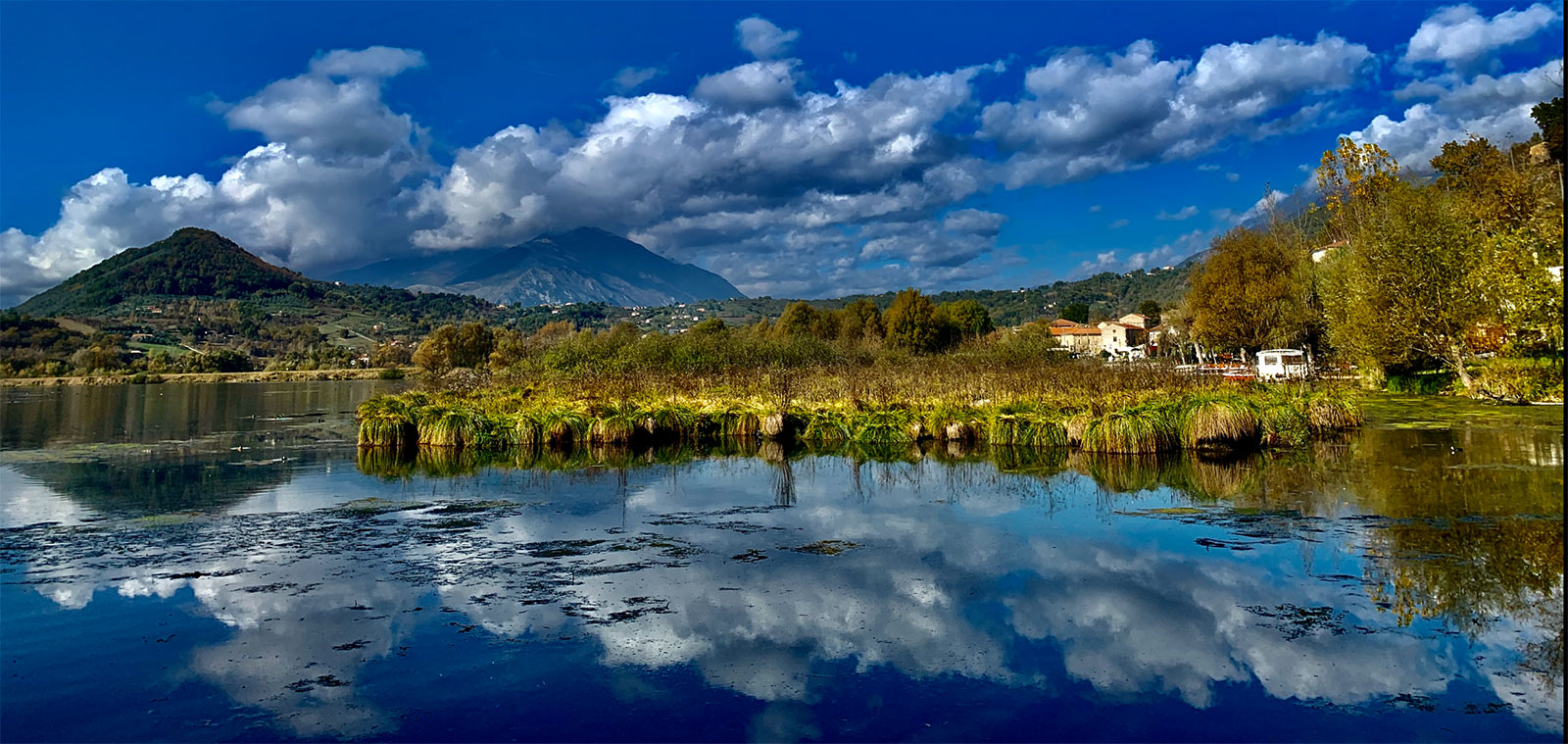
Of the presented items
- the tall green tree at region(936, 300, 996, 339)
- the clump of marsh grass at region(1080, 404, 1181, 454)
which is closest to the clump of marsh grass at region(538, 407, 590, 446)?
the clump of marsh grass at region(1080, 404, 1181, 454)

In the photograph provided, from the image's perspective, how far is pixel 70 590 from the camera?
7836 millimetres

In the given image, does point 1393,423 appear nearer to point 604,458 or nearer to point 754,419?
point 754,419

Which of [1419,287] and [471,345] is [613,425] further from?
[471,345]

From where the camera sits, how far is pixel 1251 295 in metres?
41.0

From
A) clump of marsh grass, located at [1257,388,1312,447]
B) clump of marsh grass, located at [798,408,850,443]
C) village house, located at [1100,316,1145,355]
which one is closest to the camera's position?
clump of marsh grass, located at [1257,388,1312,447]

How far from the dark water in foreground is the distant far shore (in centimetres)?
7190

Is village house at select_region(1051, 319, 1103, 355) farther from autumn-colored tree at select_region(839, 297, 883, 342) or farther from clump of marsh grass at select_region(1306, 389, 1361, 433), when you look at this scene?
clump of marsh grass at select_region(1306, 389, 1361, 433)

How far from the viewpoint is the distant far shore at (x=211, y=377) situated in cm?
7350

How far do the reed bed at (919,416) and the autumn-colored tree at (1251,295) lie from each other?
20377 mm

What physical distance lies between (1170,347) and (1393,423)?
37618 mm

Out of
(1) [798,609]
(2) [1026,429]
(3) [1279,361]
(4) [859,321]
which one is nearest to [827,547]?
(1) [798,609]

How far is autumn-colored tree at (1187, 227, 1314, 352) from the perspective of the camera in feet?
133

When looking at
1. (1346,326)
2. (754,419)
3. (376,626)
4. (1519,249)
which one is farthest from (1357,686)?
(1346,326)

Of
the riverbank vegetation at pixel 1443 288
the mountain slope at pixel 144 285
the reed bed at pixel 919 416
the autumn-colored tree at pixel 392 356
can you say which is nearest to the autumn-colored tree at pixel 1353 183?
the riverbank vegetation at pixel 1443 288
